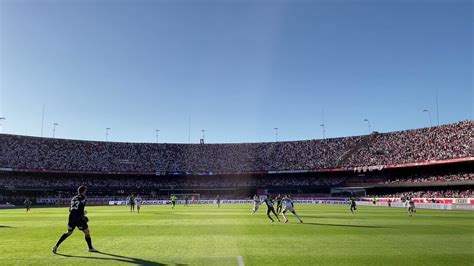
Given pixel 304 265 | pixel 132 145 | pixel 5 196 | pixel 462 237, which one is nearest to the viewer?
pixel 304 265

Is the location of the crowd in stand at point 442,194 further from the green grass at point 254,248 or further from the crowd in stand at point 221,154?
the green grass at point 254,248

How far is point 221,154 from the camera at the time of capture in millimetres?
98812

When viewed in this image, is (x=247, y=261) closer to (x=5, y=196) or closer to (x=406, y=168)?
(x=406, y=168)

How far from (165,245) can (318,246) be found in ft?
19.0

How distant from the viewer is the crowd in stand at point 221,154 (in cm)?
7906

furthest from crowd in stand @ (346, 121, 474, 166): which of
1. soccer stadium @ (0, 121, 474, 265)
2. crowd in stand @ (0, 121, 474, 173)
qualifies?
soccer stadium @ (0, 121, 474, 265)

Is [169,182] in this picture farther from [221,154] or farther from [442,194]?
[442,194]

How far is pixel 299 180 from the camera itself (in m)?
90.2

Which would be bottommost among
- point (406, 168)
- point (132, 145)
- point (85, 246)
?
point (85, 246)

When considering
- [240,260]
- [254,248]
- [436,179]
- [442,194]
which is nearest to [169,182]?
[436,179]

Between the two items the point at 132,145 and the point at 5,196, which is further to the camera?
the point at 132,145

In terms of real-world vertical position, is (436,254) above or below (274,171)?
below

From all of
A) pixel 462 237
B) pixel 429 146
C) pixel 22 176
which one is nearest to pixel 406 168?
pixel 429 146

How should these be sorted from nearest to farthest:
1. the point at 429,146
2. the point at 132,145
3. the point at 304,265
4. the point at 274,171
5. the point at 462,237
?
1. the point at 304,265
2. the point at 462,237
3. the point at 429,146
4. the point at 274,171
5. the point at 132,145
